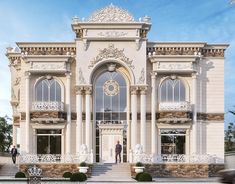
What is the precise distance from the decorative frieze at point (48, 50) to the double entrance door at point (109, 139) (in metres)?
5.21

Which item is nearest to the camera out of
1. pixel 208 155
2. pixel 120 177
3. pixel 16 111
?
pixel 120 177

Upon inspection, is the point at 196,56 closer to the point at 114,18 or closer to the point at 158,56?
the point at 158,56

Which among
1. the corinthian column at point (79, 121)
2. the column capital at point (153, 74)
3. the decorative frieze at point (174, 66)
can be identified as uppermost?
the decorative frieze at point (174, 66)

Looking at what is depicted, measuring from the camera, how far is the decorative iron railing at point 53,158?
34.2m

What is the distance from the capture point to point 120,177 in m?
32.8

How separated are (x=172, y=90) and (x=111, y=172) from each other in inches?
274

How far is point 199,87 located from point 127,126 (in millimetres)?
5236

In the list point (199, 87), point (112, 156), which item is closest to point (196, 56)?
point (199, 87)

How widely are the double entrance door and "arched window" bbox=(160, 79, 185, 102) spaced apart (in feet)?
11.2

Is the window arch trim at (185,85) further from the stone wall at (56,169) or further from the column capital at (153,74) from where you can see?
the stone wall at (56,169)

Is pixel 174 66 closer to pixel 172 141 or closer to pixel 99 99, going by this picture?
pixel 172 141

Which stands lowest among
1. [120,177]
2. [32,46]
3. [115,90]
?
[120,177]

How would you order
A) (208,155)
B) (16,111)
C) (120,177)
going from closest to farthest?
(120,177), (208,155), (16,111)

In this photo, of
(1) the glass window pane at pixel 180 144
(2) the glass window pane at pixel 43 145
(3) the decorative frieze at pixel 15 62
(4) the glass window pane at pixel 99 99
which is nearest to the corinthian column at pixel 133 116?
(4) the glass window pane at pixel 99 99
